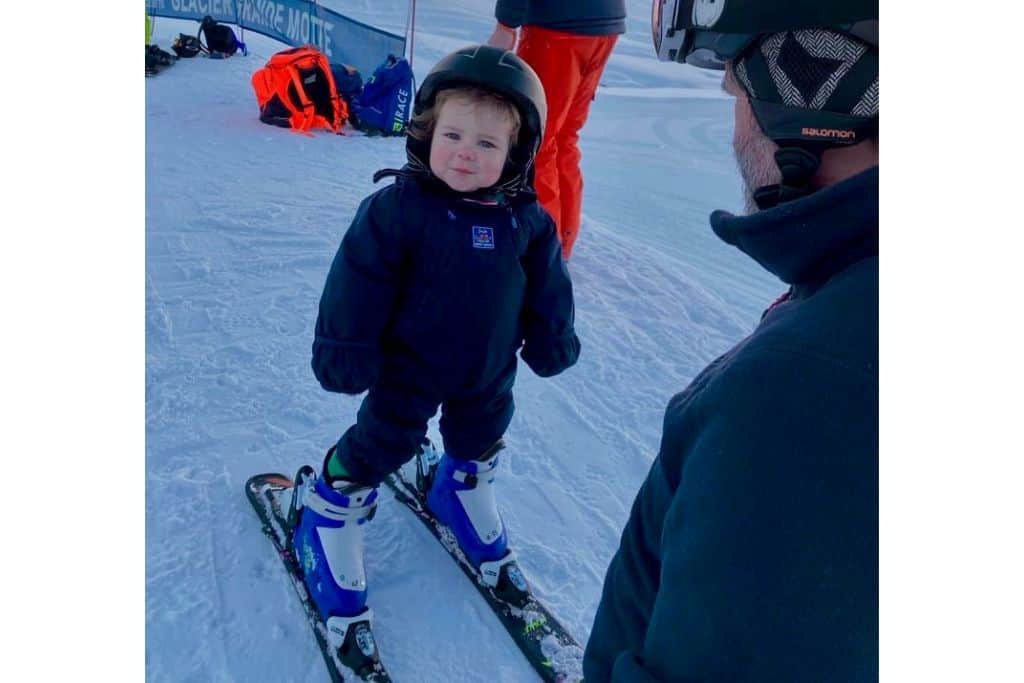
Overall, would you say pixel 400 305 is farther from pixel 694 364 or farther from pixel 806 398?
pixel 694 364

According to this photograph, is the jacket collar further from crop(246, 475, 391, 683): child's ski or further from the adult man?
crop(246, 475, 391, 683): child's ski

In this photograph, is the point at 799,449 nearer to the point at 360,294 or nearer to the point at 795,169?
the point at 795,169

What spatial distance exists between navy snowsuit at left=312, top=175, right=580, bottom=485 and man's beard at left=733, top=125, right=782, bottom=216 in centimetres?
99

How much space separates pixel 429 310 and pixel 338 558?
2.67 ft

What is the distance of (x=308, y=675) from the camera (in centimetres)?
197

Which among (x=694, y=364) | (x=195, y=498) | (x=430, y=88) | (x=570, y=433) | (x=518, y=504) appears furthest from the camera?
(x=694, y=364)

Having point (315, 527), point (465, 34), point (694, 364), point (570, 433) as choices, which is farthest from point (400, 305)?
point (465, 34)

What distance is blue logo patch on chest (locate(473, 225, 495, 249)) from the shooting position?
77.0 inches

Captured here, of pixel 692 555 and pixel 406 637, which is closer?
pixel 692 555

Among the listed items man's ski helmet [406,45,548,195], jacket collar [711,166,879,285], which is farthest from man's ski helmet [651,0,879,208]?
man's ski helmet [406,45,548,195]

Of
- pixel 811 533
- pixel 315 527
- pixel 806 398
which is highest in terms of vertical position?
pixel 806 398

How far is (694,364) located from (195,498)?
2.47m

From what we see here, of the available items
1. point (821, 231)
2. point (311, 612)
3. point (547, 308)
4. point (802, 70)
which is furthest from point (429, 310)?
point (821, 231)

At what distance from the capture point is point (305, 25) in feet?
36.8
